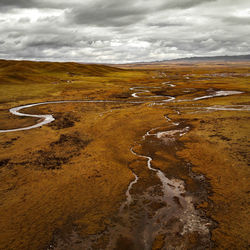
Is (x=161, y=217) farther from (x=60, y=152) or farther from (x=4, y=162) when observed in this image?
(x=4, y=162)

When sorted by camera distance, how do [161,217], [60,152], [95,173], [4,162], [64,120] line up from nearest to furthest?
[161,217], [95,173], [4,162], [60,152], [64,120]

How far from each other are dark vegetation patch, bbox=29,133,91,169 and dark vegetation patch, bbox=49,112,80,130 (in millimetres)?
4071

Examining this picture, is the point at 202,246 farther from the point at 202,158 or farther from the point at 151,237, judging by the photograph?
the point at 202,158

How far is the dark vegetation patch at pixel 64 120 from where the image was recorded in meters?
25.9

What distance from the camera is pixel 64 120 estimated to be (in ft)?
94.0

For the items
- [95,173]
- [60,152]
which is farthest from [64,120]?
[95,173]

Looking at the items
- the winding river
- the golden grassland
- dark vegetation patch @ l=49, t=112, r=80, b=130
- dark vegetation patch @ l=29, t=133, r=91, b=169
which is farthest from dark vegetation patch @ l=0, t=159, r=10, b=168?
the winding river

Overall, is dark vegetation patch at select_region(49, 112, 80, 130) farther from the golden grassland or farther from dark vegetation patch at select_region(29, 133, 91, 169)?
dark vegetation patch at select_region(29, 133, 91, 169)

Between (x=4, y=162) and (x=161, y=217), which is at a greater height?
(x=4, y=162)

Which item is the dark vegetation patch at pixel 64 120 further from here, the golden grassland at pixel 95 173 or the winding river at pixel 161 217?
the winding river at pixel 161 217

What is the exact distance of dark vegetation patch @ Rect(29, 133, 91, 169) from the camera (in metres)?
16.1

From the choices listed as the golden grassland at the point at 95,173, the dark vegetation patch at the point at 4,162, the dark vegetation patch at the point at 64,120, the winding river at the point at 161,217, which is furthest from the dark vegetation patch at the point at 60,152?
the winding river at the point at 161,217

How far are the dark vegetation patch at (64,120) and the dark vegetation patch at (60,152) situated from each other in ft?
13.4

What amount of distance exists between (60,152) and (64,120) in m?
11.3
